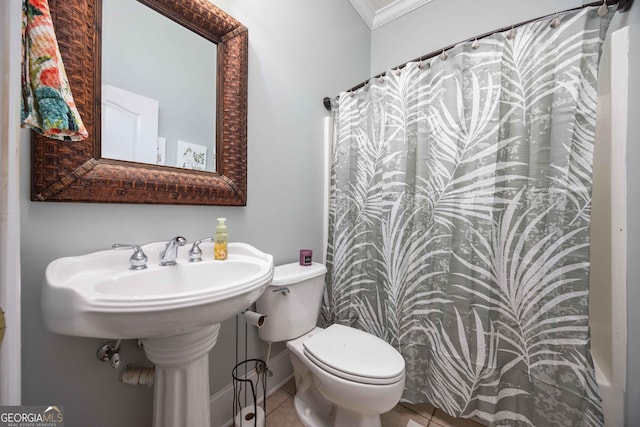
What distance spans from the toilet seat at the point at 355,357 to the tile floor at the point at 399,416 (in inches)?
16.5

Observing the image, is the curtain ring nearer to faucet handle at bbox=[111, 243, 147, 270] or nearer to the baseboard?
faucet handle at bbox=[111, 243, 147, 270]

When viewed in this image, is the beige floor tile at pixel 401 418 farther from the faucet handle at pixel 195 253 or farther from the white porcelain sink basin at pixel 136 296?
the faucet handle at pixel 195 253

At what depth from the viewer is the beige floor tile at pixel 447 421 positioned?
3.72ft

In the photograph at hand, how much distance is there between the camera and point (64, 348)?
70 cm

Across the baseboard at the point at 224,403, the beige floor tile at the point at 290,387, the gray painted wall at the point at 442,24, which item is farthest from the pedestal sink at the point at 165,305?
the gray painted wall at the point at 442,24

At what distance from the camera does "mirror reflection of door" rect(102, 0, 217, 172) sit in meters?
0.78

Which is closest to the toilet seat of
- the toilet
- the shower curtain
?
the toilet

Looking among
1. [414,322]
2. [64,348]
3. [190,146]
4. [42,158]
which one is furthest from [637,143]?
[64,348]

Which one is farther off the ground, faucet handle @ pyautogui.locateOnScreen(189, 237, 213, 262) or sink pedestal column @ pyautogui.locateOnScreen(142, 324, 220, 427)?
faucet handle @ pyautogui.locateOnScreen(189, 237, 213, 262)

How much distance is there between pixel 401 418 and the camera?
1.17 meters

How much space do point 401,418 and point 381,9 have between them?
2.68 metres

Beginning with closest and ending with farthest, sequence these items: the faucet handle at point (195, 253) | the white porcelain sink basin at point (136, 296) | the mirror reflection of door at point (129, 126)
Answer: the white porcelain sink basin at point (136, 296) → the mirror reflection of door at point (129, 126) → the faucet handle at point (195, 253)

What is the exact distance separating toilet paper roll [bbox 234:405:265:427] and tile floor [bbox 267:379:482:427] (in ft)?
0.24

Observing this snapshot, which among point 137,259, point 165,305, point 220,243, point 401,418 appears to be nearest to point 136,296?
point 165,305
